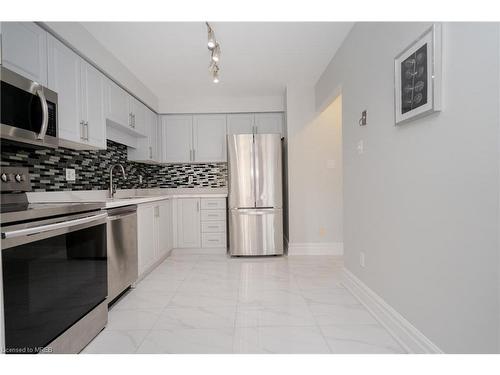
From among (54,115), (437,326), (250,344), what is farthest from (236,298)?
(54,115)

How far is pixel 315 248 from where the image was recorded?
3.94 meters

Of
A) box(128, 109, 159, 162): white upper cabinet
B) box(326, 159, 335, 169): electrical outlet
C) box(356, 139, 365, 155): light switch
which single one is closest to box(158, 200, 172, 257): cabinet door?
box(128, 109, 159, 162): white upper cabinet

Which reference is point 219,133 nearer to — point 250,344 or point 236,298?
point 236,298

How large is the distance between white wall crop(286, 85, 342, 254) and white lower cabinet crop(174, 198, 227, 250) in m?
1.03

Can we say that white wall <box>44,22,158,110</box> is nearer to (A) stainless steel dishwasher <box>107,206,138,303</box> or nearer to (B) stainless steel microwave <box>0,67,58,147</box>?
(B) stainless steel microwave <box>0,67,58,147</box>

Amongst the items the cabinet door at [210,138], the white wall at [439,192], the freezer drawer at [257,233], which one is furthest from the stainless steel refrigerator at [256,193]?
the white wall at [439,192]

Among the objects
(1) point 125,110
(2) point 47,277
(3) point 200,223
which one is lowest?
(3) point 200,223

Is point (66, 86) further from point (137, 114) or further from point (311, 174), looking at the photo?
point (311, 174)

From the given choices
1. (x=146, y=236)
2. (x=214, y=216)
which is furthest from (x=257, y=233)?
(x=146, y=236)

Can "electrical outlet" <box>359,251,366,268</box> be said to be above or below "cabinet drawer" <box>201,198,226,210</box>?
below

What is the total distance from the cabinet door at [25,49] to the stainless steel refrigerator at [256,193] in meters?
2.32

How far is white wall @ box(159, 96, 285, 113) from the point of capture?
173 inches

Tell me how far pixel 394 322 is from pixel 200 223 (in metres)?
2.91

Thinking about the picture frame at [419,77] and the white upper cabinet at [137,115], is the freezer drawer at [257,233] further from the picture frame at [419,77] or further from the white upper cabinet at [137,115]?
the picture frame at [419,77]
